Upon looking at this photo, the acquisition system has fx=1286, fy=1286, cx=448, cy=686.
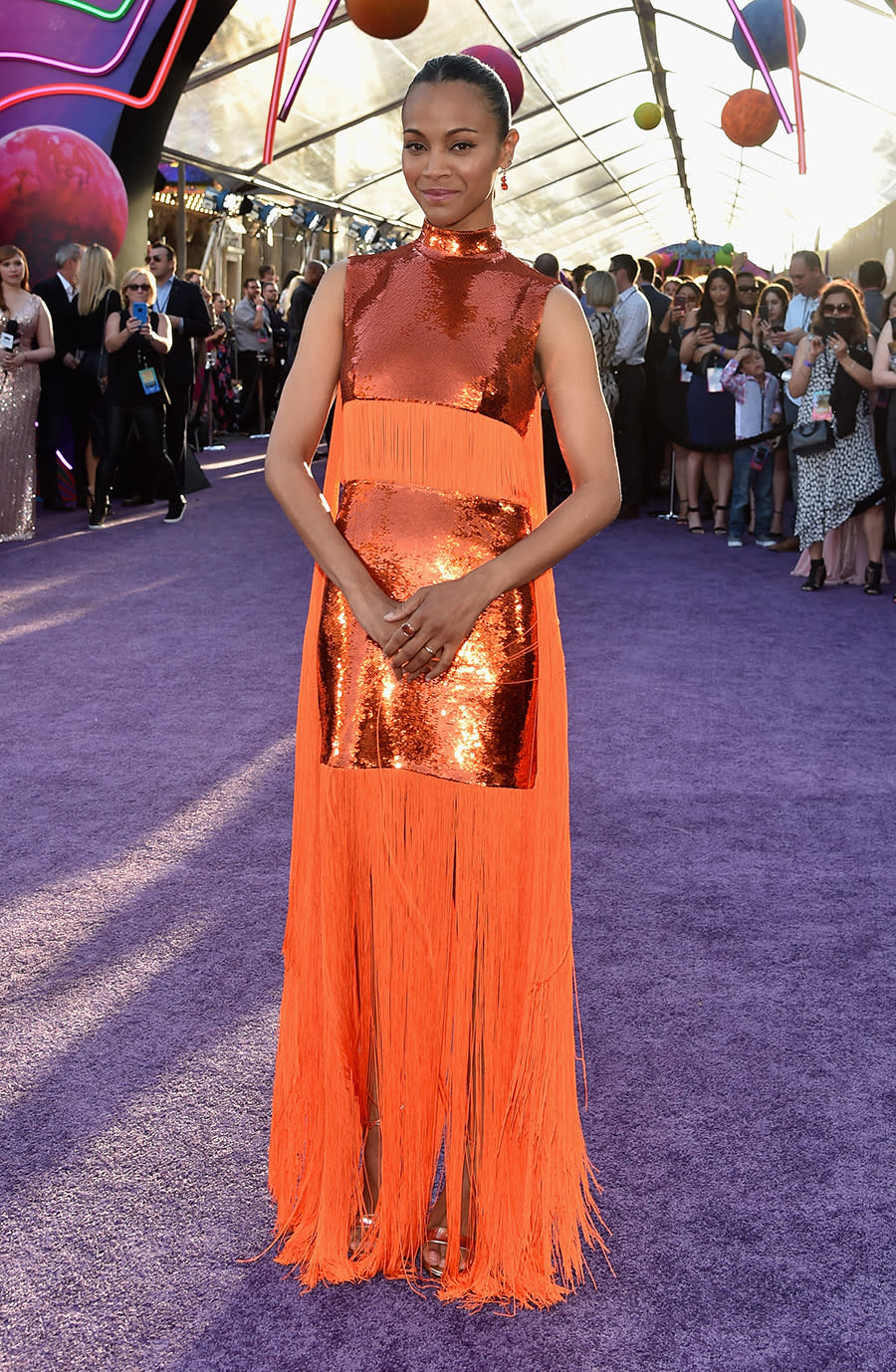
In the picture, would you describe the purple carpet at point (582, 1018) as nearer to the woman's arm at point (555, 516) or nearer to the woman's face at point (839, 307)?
the woman's arm at point (555, 516)

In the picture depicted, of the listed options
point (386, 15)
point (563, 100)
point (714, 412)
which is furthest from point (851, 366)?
point (563, 100)

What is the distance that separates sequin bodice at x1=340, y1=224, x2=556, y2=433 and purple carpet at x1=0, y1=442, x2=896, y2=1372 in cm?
116

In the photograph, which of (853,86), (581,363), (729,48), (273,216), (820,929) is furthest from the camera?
(273,216)

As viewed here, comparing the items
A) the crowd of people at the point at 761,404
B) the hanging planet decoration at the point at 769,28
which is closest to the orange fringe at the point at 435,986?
the crowd of people at the point at 761,404

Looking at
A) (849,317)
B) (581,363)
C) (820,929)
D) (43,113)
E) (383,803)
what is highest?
(43,113)

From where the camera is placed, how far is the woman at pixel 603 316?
8.91 m

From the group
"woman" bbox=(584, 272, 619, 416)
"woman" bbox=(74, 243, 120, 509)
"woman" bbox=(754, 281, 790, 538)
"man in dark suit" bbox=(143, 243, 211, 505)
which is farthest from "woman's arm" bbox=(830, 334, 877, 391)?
"woman" bbox=(74, 243, 120, 509)

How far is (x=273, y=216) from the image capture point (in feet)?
49.3

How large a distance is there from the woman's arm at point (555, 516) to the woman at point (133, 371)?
6.54 metres

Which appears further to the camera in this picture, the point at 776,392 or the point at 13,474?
the point at 776,392

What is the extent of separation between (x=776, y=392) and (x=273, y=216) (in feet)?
28.5

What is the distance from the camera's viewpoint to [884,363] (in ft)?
21.3

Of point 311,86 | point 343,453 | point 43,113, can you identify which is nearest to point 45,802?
point 343,453

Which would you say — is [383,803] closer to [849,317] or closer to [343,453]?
[343,453]
